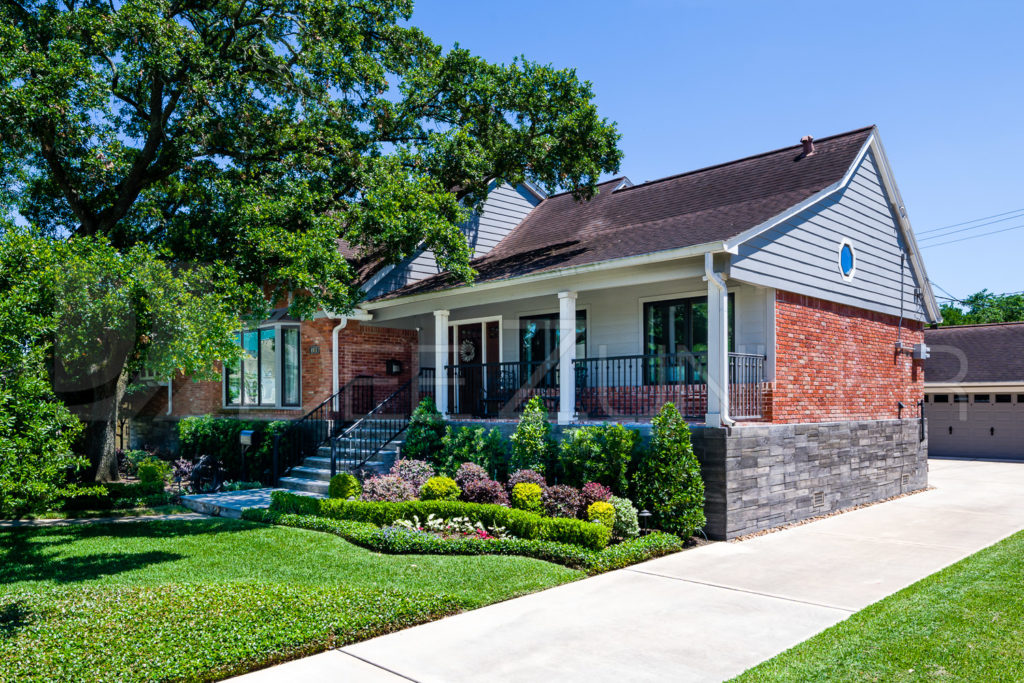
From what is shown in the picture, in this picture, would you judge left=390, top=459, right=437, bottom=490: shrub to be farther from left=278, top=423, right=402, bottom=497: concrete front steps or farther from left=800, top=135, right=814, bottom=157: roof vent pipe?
left=800, top=135, right=814, bottom=157: roof vent pipe

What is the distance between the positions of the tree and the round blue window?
488 centimetres

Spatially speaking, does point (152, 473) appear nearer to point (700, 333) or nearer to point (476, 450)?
point (476, 450)

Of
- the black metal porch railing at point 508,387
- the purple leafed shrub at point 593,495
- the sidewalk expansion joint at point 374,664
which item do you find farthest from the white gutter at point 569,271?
the sidewalk expansion joint at point 374,664

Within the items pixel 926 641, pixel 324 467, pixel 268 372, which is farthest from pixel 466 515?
pixel 268 372

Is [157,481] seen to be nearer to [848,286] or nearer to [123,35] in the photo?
[123,35]

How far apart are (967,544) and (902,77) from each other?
998cm

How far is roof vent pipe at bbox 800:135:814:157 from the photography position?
1417cm

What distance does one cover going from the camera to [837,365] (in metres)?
13.2

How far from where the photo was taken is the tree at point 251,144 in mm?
10812

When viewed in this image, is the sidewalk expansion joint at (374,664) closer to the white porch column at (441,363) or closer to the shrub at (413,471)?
the shrub at (413,471)

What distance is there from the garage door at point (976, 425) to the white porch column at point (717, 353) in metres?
17.9

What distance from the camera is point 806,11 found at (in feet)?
39.5

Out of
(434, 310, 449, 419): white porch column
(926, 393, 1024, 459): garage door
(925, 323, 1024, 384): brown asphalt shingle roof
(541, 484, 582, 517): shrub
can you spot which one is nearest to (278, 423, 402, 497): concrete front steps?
(434, 310, 449, 419): white porch column

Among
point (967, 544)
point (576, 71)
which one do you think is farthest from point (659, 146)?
point (967, 544)
